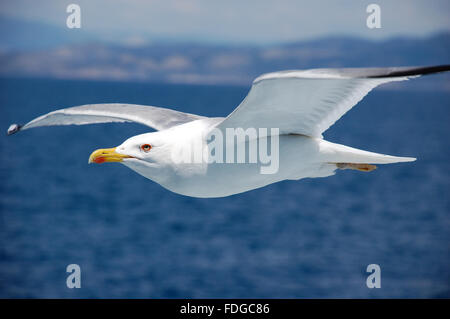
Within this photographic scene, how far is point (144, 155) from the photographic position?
4.61 meters

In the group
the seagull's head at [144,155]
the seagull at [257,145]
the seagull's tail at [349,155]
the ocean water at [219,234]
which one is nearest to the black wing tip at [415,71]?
the seagull at [257,145]

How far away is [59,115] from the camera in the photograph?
19.0ft

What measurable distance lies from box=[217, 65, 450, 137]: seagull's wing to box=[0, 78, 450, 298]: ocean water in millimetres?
21188

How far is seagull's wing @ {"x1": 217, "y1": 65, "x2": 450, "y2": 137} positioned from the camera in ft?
12.0

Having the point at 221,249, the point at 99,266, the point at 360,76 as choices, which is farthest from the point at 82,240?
the point at 360,76

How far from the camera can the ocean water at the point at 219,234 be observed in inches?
1091

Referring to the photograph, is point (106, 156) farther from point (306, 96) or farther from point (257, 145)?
point (306, 96)

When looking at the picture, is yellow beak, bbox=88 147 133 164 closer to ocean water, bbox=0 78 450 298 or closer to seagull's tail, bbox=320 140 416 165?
seagull's tail, bbox=320 140 416 165

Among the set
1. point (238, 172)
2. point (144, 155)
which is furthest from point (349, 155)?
point (144, 155)

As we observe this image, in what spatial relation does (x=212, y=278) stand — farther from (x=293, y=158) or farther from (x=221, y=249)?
(x=293, y=158)

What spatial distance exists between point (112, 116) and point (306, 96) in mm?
2089

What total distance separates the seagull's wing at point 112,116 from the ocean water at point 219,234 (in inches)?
781
